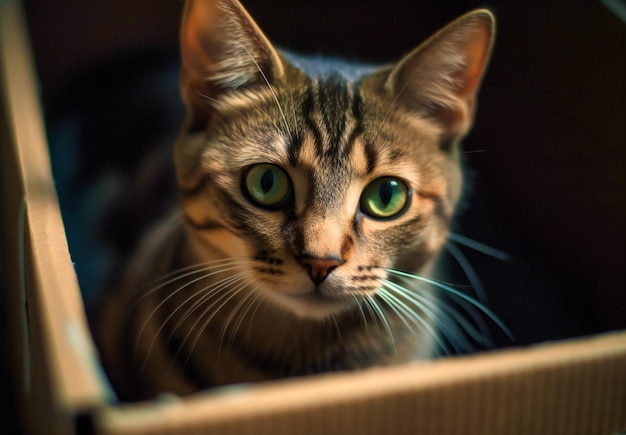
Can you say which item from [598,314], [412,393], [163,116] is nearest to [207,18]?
[412,393]

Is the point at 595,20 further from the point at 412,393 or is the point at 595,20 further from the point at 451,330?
the point at 412,393

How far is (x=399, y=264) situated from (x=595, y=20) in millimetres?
687

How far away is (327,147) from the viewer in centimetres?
90

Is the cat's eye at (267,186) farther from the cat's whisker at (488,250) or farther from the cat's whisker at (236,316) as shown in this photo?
the cat's whisker at (488,250)

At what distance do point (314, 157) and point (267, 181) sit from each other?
9cm

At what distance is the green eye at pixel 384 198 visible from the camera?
94cm

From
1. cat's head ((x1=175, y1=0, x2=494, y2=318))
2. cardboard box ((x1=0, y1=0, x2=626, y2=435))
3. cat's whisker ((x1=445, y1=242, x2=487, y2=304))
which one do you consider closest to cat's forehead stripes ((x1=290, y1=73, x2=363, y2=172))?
cat's head ((x1=175, y1=0, x2=494, y2=318))

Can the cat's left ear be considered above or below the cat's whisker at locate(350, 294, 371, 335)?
above

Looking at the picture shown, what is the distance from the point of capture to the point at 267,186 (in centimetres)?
92

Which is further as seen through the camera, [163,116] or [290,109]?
[163,116]

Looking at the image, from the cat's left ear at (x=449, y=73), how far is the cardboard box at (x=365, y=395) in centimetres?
51

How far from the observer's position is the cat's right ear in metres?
0.89

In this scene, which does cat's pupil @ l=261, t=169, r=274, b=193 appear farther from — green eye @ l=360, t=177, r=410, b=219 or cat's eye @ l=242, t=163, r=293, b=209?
green eye @ l=360, t=177, r=410, b=219

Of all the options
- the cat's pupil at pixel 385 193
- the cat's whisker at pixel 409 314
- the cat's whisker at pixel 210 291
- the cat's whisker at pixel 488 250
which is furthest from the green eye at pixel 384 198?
the cat's whisker at pixel 488 250
